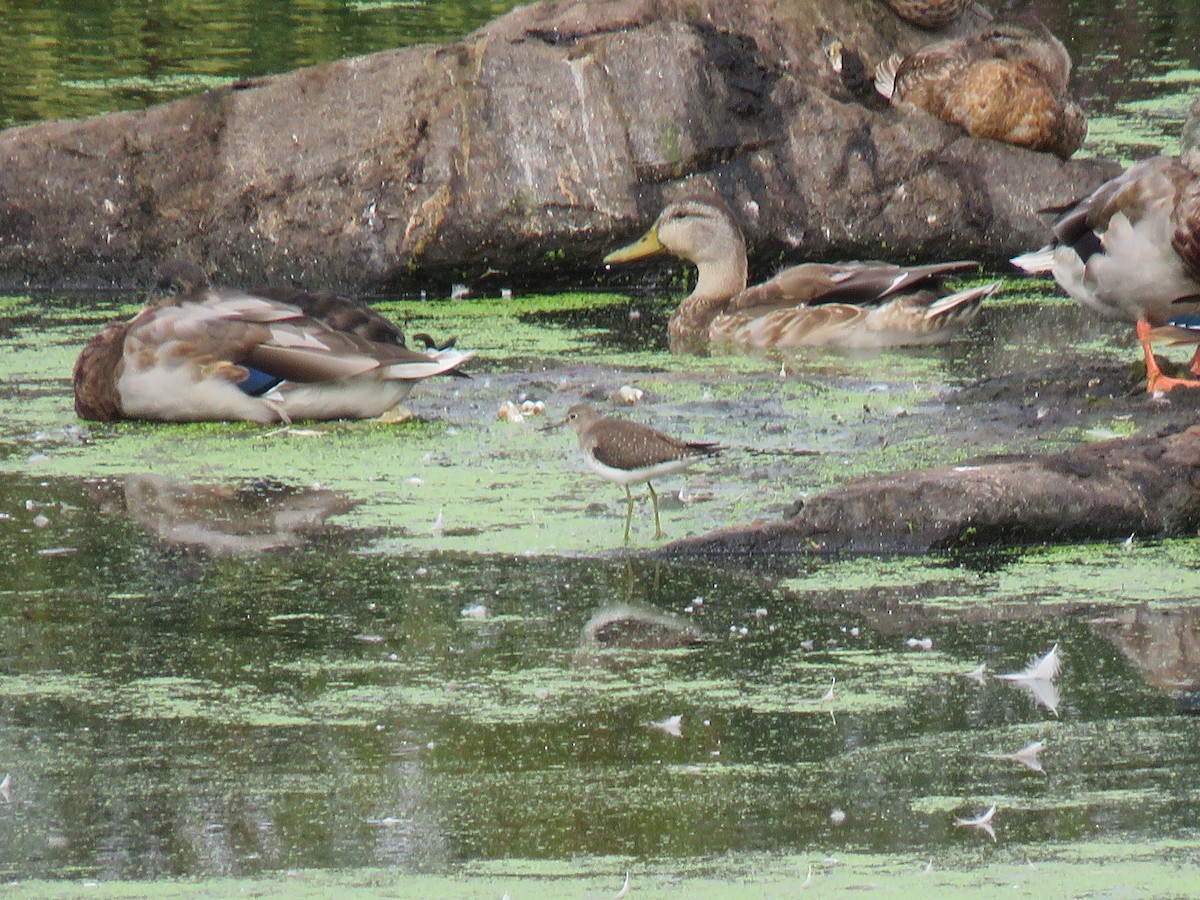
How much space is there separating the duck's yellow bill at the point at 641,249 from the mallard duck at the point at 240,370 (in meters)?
2.67

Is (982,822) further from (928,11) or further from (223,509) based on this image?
(928,11)

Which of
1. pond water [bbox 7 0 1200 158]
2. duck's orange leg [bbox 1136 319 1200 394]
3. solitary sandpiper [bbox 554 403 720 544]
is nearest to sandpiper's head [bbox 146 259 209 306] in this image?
solitary sandpiper [bbox 554 403 720 544]

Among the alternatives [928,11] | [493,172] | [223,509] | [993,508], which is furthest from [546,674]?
[928,11]

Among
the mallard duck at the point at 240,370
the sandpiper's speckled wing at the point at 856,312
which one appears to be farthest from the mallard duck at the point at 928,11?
the mallard duck at the point at 240,370

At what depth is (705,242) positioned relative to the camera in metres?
10.7

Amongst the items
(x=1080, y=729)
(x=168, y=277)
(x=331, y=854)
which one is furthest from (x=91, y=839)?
(x=168, y=277)

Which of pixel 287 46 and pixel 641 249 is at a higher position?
pixel 641 249

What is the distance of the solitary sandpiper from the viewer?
6.34 metres

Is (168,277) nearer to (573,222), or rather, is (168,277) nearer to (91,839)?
(573,222)

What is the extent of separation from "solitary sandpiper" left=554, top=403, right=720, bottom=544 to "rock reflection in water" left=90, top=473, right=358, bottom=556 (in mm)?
934

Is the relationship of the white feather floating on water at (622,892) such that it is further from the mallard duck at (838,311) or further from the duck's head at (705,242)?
the duck's head at (705,242)

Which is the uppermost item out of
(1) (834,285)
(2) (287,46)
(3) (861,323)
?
(1) (834,285)

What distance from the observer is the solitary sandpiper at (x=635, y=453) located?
634 cm

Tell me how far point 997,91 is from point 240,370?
543cm
